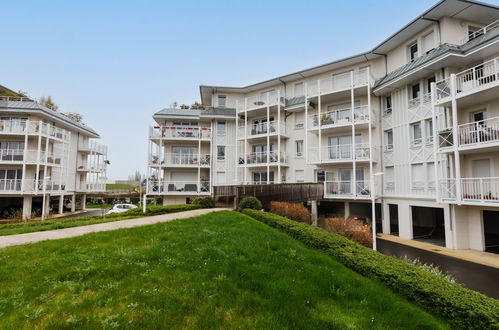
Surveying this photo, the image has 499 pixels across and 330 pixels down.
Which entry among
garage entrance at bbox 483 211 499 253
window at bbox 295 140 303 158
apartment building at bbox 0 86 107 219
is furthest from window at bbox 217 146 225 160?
garage entrance at bbox 483 211 499 253

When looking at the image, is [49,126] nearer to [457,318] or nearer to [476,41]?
[457,318]

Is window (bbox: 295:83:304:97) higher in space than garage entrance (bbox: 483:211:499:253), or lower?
higher

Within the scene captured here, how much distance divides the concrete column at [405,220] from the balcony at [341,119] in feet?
22.7

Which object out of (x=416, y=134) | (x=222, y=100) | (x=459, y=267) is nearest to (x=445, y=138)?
(x=416, y=134)

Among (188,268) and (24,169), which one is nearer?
(188,268)

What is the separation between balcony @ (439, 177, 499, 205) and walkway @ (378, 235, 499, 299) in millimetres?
3021

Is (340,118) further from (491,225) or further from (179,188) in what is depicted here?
(179,188)

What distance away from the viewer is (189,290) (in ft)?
14.5

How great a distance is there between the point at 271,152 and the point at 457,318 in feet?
70.3

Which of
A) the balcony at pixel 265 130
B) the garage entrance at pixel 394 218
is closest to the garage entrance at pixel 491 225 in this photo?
the garage entrance at pixel 394 218

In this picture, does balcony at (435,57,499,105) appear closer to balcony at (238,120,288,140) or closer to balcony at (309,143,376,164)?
balcony at (309,143,376,164)

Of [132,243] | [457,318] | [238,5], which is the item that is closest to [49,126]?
[238,5]

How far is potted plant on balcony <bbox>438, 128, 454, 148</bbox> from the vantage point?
14.0 m

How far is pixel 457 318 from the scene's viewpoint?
426 cm
